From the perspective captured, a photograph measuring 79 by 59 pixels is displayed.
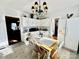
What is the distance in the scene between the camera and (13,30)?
4.81 meters

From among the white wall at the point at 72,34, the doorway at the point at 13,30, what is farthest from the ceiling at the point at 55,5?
the white wall at the point at 72,34

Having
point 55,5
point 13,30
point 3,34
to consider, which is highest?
point 55,5

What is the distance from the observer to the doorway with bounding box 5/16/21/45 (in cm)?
451

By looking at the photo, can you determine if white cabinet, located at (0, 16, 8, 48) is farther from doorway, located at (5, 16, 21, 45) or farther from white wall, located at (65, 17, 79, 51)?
white wall, located at (65, 17, 79, 51)

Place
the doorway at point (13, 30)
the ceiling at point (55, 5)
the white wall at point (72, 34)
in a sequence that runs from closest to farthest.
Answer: the white wall at point (72, 34) < the ceiling at point (55, 5) < the doorway at point (13, 30)

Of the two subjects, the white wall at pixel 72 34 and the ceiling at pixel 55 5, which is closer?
the white wall at pixel 72 34

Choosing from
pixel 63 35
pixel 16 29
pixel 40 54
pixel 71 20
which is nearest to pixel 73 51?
pixel 63 35

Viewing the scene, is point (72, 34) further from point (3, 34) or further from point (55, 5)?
point (3, 34)

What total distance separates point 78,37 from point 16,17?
386 centimetres

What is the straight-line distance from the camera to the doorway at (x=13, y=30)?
4509 mm

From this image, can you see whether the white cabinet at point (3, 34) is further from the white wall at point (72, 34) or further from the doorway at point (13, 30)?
the white wall at point (72, 34)

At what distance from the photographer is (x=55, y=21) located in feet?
19.3

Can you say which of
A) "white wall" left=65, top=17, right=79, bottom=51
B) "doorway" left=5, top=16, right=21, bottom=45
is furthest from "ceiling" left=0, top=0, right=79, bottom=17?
"white wall" left=65, top=17, right=79, bottom=51

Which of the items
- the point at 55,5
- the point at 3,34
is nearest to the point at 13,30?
the point at 3,34
